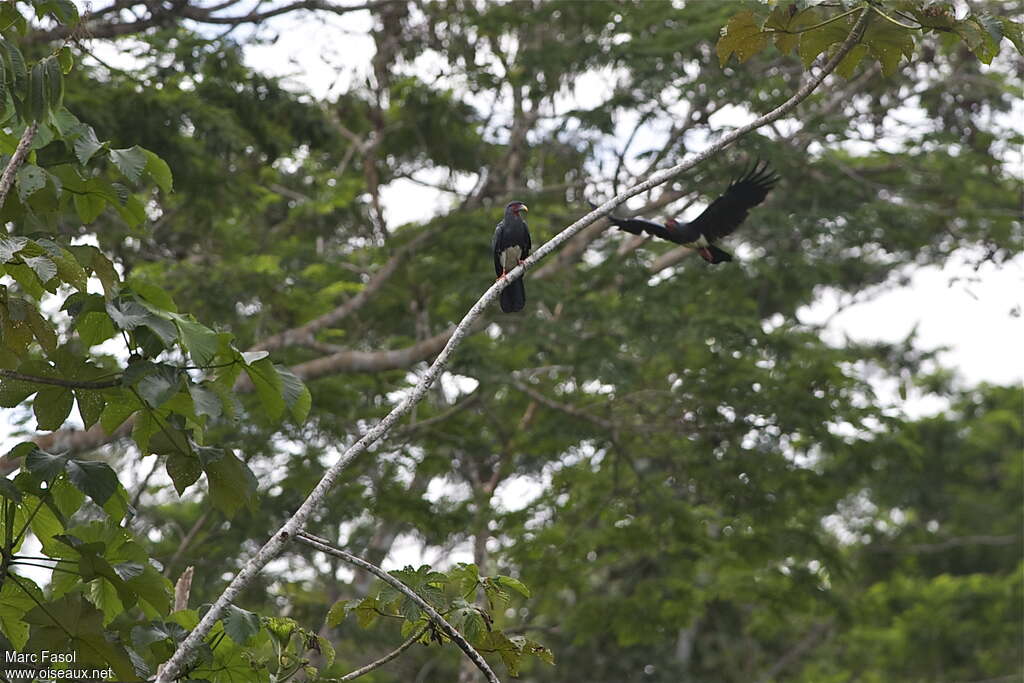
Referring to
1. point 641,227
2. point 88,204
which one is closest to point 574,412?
point 641,227

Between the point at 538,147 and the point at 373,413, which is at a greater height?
the point at 538,147

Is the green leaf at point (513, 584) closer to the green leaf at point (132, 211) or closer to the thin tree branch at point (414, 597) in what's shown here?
the thin tree branch at point (414, 597)

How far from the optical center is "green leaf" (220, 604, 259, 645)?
3410 mm

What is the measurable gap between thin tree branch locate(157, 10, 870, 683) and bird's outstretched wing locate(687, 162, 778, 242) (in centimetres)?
195

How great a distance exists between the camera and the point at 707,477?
33.2 ft

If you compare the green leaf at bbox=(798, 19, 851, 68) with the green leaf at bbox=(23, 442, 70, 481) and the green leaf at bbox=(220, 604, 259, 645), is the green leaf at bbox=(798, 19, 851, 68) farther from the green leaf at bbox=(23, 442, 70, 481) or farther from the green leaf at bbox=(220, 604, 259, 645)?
Result: the green leaf at bbox=(23, 442, 70, 481)

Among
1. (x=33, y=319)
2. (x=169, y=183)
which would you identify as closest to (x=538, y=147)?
(x=169, y=183)

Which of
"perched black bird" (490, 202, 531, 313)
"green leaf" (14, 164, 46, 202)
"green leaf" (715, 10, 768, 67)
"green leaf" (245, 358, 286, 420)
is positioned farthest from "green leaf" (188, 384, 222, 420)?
"perched black bird" (490, 202, 531, 313)

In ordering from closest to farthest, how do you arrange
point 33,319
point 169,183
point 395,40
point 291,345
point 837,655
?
1. point 33,319
2. point 169,183
3. point 291,345
4. point 395,40
5. point 837,655

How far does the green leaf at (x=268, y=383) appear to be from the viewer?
3711 millimetres

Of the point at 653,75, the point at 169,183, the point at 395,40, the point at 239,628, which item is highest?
the point at 395,40

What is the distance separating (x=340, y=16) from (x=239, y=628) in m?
7.15

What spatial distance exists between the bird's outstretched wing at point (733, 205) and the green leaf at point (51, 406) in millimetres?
3524

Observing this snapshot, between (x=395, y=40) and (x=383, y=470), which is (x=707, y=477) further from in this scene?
(x=395, y=40)
